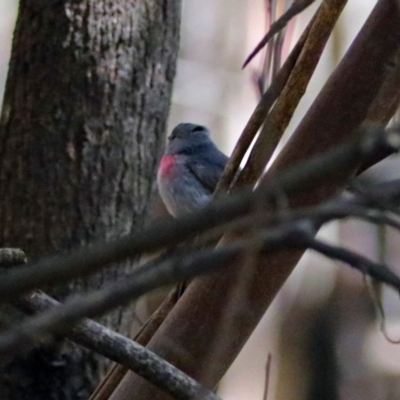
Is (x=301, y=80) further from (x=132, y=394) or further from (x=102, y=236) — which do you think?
(x=102, y=236)

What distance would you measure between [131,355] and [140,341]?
8.6 inches

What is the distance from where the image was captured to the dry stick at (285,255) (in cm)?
88

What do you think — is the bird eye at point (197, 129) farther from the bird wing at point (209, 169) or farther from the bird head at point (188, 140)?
the bird wing at point (209, 169)

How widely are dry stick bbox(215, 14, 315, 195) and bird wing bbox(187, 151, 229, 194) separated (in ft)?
5.44

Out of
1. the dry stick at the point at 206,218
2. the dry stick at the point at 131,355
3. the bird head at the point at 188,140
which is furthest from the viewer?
the bird head at the point at 188,140

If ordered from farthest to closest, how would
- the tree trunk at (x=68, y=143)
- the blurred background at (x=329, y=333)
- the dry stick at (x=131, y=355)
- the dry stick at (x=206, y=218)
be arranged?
the blurred background at (x=329, y=333), the tree trunk at (x=68, y=143), the dry stick at (x=131, y=355), the dry stick at (x=206, y=218)

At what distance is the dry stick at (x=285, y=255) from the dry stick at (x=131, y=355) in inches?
1.8

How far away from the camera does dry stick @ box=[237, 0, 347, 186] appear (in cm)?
98

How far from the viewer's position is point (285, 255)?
3.05 feet

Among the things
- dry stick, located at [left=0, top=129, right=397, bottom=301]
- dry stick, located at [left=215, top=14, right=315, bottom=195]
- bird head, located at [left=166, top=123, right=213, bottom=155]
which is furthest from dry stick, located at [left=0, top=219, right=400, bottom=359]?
bird head, located at [left=166, top=123, right=213, bottom=155]

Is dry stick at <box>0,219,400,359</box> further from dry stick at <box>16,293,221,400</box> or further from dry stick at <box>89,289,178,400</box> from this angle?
dry stick at <box>89,289,178,400</box>

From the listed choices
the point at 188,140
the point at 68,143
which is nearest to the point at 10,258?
the point at 68,143

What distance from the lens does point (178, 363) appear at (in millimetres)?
930

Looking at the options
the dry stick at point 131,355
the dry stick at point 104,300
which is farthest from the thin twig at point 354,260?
the dry stick at point 131,355
